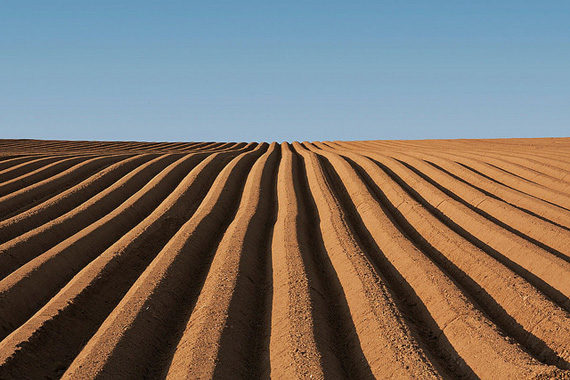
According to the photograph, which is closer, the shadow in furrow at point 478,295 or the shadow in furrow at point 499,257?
the shadow in furrow at point 478,295

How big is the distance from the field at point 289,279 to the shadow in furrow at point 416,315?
0.07 feet

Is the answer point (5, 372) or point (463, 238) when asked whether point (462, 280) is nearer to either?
point (463, 238)

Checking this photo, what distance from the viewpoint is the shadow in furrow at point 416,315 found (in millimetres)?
4366

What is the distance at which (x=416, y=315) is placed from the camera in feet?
17.5

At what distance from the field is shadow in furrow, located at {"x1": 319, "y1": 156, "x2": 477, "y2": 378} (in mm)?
22

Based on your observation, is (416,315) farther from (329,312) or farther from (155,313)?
(155,313)

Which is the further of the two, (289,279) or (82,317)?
(289,279)

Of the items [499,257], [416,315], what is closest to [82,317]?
[416,315]

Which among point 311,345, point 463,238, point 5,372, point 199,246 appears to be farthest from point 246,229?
point 5,372

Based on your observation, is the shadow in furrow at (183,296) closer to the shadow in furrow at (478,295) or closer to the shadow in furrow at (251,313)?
the shadow in furrow at (251,313)

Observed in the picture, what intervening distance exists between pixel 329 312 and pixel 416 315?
0.89 meters

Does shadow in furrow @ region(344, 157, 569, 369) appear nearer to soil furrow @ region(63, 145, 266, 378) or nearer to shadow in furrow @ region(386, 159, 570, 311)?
shadow in furrow @ region(386, 159, 570, 311)

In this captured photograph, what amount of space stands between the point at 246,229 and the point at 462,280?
3432mm

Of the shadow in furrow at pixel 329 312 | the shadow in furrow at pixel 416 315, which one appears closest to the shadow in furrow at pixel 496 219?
the shadow in furrow at pixel 416 315
